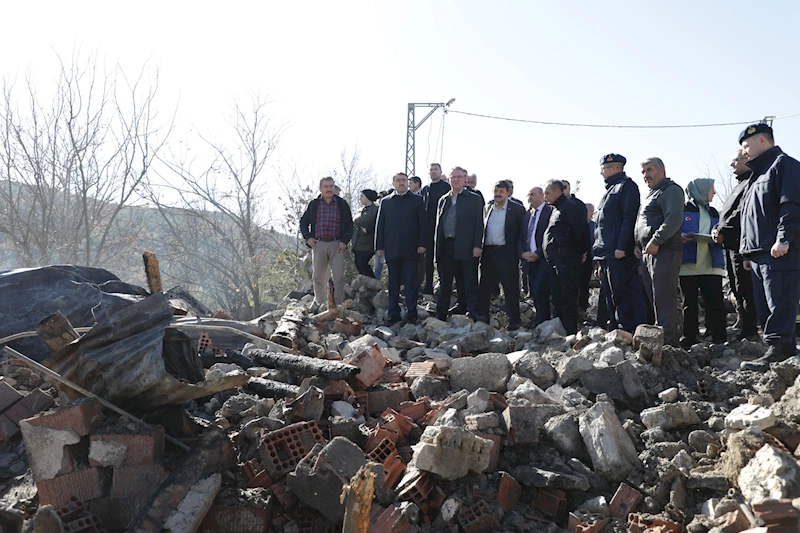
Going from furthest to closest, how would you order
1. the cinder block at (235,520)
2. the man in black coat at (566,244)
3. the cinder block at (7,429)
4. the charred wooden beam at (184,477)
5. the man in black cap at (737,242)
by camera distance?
1. the man in black coat at (566,244)
2. the man in black cap at (737,242)
3. the cinder block at (7,429)
4. the cinder block at (235,520)
5. the charred wooden beam at (184,477)

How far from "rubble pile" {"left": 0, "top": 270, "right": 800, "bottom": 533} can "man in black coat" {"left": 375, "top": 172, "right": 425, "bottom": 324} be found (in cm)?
345

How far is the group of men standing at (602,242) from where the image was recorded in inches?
179

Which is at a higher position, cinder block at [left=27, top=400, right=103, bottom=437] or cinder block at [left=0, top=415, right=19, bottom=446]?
cinder block at [left=27, top=400, right=103, bottom=437]

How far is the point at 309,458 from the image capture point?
359 cm

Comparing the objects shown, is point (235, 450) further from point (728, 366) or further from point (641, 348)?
point (728, 366)

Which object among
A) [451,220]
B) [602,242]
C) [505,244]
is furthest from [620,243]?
[451,220]

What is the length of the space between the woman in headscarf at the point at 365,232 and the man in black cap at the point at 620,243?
426 centimetres

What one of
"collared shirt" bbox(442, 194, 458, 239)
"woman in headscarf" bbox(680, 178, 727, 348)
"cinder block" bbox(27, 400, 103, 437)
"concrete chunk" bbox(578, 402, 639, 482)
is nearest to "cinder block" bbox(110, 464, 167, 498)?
"cinder block" bbox(27, 400, 103, 437)

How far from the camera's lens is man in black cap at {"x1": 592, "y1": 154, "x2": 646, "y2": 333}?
603 cm

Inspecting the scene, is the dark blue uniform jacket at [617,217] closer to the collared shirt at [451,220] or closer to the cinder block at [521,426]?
the collared shirt at [451,220]

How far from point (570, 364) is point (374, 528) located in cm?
228

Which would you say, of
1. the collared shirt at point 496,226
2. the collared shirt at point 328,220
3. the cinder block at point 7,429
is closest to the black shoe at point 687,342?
the collared shirt at point 496,226

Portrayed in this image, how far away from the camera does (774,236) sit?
453 centimetres

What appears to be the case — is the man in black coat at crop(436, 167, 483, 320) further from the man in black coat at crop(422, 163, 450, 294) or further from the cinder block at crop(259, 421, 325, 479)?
the cinder block at crop(259, 421, 325, 479)
